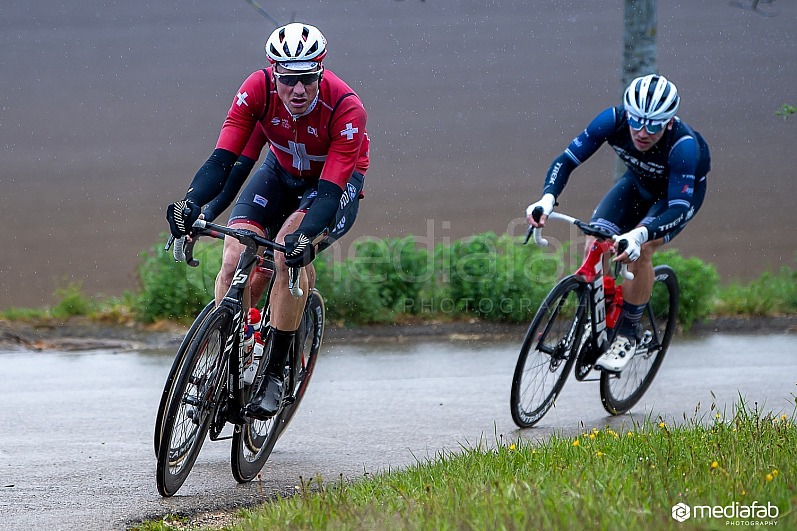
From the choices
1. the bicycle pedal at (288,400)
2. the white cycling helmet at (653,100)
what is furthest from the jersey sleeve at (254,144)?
the white cycling helmet at (653,100)

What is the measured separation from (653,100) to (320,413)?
3.03 m

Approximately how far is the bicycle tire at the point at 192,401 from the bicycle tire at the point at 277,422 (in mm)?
325

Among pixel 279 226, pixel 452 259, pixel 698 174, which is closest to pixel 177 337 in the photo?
pixel 452 259

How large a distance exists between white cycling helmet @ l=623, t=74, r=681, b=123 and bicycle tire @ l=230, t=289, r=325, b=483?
2.33 m

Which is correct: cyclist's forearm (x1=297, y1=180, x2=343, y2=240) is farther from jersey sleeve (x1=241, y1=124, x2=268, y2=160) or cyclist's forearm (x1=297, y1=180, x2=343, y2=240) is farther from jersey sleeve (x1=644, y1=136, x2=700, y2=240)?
jersey sleeve (x1=644, y1=136, x2=700, y2=240)

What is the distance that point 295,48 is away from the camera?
5027 mm

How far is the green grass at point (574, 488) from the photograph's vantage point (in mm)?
3584

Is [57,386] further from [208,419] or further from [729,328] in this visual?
[729,328]

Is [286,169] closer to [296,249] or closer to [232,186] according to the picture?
[232,186]

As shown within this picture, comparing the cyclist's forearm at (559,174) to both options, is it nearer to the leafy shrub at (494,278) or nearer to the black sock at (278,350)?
the black sock at (278,350)

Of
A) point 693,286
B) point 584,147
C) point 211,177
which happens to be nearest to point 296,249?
point 211,177

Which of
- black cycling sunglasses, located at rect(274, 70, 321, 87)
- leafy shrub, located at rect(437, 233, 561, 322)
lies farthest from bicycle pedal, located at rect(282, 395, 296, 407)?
leafy shrub, located at rect(437, 233, 561, 322)

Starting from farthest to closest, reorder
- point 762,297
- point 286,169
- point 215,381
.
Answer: point 762,297 → point 286,169 → point 215,381

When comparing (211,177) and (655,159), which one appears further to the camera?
(655,159)
